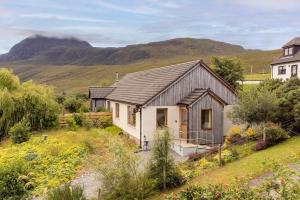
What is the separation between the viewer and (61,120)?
3356 centimetres

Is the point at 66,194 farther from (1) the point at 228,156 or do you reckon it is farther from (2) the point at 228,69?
(2) the point at 228,69

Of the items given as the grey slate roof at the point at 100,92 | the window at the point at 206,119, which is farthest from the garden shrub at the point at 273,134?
the grey slate roof at the point at 100,92

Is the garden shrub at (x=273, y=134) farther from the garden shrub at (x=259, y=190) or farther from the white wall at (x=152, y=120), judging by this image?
the garden shrub at (x=259, y=190)

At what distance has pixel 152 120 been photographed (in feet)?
83.8

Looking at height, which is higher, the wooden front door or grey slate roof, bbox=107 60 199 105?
grey slate roof, bbox=107 60 199 105

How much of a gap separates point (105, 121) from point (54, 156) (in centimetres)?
1371

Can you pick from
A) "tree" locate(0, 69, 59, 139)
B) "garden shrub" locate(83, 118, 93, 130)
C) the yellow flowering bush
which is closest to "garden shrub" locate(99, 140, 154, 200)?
the yellow flowering bush

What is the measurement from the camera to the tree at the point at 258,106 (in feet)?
70.7

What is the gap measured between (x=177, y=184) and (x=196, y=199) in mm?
4228

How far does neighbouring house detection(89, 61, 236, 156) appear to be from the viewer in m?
24.9

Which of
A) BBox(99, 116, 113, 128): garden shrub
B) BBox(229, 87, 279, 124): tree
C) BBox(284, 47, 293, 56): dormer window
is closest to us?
BBox(229, 87, 279, 124): tree

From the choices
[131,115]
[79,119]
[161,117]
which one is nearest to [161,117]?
[161,117]

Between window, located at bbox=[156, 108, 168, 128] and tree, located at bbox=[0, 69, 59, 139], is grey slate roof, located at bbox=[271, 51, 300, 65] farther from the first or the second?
tree, located at bbox=[0, 69, 59, 139]

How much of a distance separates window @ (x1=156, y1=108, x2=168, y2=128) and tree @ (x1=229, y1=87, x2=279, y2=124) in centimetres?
558
